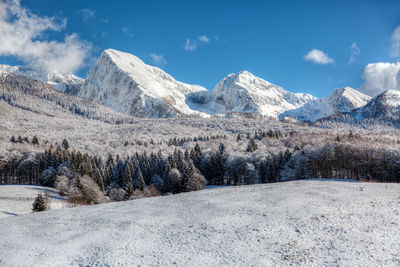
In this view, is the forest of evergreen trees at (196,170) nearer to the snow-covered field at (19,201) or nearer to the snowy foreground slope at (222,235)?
the snow-covered field at (19,201)

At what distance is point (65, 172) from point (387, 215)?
80.6 m

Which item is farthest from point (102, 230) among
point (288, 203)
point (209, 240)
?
point (288, 203)

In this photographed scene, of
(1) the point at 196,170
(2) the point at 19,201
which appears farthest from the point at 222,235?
(1) the point at 196,170

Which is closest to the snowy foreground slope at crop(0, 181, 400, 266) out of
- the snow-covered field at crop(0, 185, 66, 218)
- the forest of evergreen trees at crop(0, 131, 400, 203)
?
the snow-covered field at crop(0, 185, 66, 218)

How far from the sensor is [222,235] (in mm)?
16844

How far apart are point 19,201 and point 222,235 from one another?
5584 cm

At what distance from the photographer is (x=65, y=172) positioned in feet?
255

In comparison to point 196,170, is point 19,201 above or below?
below

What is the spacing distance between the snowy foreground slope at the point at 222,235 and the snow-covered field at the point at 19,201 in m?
29.4

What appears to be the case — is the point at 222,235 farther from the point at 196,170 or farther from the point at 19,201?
the point at 196,170

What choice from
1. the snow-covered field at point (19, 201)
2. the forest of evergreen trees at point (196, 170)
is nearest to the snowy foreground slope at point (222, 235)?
the snow-covered field at point (19, 201)

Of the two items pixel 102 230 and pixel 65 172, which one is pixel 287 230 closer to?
pixel 102 230

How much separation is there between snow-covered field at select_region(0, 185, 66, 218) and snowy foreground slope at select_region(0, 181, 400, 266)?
2936cm

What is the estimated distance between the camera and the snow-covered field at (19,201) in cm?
4699
